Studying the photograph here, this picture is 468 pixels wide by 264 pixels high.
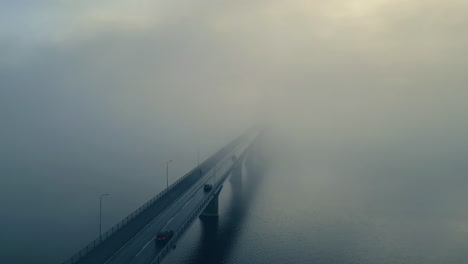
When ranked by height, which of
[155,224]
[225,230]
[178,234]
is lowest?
[225,230]

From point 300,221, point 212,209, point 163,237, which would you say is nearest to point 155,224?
point 163,237

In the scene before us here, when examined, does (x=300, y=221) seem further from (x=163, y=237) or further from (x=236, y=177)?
(x=163, y=237)

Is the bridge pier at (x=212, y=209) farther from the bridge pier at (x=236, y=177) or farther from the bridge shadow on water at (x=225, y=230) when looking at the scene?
the bridge pier at (x=236, y=177)

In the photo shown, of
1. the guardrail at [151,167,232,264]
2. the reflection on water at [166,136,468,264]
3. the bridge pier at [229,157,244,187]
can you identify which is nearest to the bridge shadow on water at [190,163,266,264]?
the reflection on water at [166,136,468,264]

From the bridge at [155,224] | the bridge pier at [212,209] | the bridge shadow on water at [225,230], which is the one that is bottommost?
the bridge shadow on water at [225,230]

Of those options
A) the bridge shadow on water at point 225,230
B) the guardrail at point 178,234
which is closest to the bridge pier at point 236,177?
the bridge shadow on water at point 225,230

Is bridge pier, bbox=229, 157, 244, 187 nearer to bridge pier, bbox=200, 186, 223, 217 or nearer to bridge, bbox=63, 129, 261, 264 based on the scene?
bridge, bbox=63, 129, 261, 264
